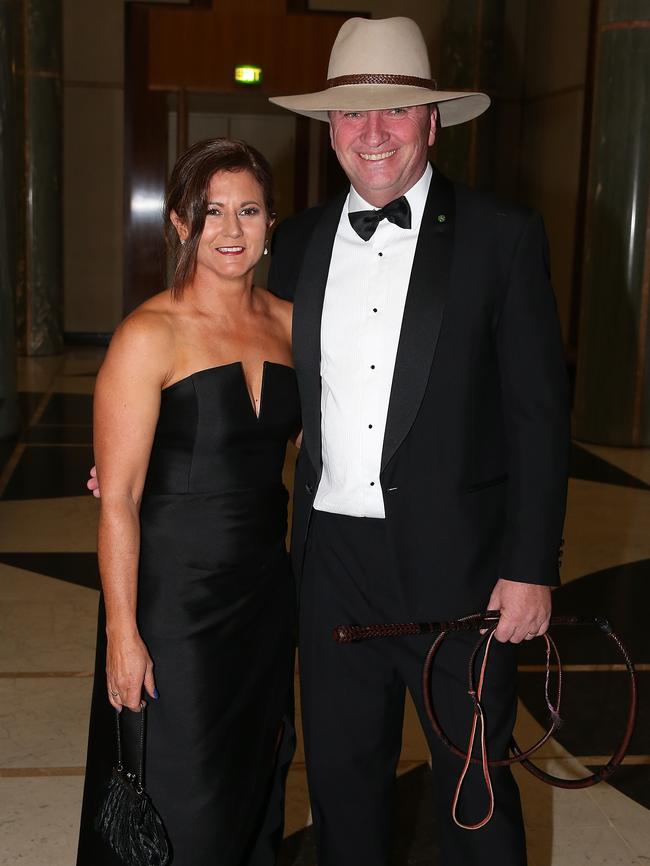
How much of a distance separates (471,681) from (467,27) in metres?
9.78

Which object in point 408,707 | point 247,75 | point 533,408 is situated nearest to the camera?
point 533,408

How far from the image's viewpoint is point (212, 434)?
2168 mm

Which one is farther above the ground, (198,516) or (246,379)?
(246,379)

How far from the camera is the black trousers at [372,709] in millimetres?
2174

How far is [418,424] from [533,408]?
22 centimetres

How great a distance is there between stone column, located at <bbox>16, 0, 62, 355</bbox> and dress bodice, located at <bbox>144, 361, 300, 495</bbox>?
31.4ft

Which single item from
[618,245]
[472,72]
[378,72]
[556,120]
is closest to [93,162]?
[472,72]

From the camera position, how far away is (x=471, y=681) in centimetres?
210

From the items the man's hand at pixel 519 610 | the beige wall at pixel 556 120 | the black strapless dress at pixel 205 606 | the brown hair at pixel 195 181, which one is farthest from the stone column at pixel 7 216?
the beige wall at pixel 556 120

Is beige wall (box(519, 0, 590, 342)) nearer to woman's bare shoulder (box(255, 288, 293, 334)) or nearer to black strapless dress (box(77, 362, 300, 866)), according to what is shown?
woman's bare shoulder (box(255, 288, 293, 334))

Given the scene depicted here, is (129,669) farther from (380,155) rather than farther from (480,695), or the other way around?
(380,155)

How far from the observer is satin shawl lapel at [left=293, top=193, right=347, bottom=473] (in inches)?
87.1

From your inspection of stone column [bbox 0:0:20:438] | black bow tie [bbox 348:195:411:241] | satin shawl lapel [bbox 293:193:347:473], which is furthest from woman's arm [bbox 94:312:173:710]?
stone column [bbox 0:0:20:438]

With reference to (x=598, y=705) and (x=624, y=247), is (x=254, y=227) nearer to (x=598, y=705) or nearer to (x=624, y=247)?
(x=598, y=705)
